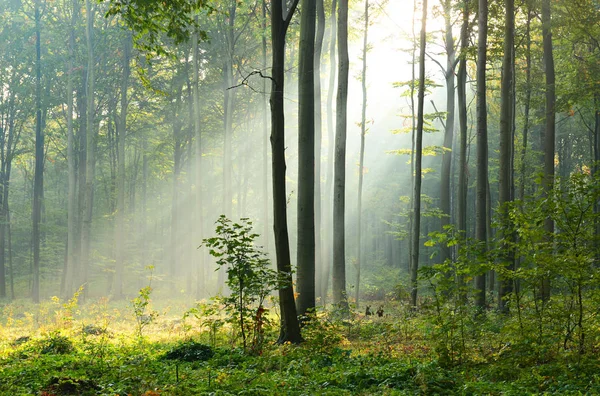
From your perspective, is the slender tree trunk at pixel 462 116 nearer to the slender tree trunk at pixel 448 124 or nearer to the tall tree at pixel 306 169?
the slender tree trunk at pixel 448 124

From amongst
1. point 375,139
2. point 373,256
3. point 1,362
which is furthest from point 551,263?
point 375,139

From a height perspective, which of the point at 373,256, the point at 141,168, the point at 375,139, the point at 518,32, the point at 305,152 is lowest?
the point at 373,256

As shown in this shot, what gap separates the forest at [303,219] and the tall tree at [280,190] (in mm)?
40

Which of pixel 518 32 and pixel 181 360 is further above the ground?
pixel 518 32

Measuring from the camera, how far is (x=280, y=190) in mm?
7855

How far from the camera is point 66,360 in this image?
6.53 m

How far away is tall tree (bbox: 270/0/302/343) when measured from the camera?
7.71 meters

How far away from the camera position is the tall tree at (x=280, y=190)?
25.3ft

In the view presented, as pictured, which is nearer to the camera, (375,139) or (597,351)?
(597,351)

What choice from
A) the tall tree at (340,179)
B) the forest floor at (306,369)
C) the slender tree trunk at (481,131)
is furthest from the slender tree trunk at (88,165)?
the slender tree trunk at (481,131)

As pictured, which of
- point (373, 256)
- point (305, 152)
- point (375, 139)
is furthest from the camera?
point (375, 139)

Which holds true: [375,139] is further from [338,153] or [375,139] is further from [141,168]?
[338,153]

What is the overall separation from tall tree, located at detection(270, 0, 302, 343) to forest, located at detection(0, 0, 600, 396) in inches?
1.6

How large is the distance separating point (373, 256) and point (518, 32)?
3877 centimetres
